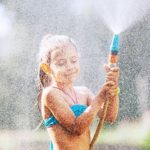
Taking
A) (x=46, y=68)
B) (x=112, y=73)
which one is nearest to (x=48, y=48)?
(x=46, y=68)

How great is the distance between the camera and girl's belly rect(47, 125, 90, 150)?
2617mm

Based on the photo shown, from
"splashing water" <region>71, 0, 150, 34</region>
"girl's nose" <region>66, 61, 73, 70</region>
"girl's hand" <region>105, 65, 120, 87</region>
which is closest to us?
"girl's hand" <region>105, 65, 120, 87</region>

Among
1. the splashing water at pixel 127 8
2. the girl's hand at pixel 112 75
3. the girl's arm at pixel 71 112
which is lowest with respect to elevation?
the girl's arm at pixel 71 112

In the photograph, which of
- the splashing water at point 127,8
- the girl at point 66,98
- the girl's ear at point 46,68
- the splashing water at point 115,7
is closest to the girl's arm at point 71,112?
the girl at point 66,98

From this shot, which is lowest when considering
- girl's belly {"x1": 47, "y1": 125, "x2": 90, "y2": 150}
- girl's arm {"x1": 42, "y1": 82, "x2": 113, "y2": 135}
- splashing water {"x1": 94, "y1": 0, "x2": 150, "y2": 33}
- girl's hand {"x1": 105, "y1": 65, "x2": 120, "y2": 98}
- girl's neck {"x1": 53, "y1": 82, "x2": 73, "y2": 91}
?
girl's belly {"x1": 47, "y1": 125, "x2": 90, "y2": 150}

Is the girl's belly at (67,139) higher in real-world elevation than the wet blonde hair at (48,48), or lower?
lower

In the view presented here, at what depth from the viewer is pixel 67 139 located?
8.61 ft

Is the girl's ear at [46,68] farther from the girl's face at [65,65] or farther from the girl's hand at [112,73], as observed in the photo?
Answer: the girl's hand at [112,73]

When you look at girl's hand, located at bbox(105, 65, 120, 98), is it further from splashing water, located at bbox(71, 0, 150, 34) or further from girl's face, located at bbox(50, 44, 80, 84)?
splashing water, located at bbox(71, 0, 150, 34)

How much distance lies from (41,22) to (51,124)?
2.03m

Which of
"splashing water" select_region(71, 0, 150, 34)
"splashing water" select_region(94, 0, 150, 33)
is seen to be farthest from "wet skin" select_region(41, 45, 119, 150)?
"splashing water" select_region(71, 0, 150, 34)

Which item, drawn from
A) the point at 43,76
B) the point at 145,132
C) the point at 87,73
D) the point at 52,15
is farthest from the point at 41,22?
the point at 43,76

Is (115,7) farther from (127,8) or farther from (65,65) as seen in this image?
(65,65)

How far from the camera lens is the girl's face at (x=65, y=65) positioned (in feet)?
8.81
